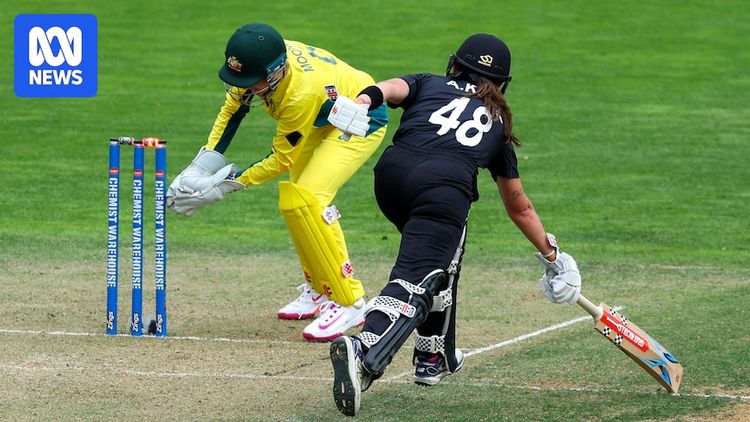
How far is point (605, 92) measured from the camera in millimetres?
Answer: 21359

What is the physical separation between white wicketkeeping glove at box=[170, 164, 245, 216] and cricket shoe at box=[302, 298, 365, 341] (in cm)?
93

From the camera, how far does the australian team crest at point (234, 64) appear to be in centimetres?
796

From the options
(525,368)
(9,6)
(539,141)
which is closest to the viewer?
(525,368)

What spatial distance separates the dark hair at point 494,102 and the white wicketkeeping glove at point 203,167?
2.32m

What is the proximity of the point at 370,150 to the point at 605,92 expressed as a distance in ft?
43.1

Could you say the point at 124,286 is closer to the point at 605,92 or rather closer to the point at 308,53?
the point at 308,53

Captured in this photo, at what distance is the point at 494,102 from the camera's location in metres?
6.77

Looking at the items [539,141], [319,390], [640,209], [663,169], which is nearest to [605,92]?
[539,141]

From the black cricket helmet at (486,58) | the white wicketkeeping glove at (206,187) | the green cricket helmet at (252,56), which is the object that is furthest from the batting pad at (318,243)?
the black cricket helmet at (486,58)

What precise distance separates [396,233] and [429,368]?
5759 millimetres

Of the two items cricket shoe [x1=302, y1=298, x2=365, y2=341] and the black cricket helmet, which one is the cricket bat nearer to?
the black cricket helmet

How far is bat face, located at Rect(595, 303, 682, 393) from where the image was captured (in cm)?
707

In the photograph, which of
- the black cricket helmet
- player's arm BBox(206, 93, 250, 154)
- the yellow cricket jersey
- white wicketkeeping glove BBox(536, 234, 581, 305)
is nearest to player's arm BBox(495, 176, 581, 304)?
white wicketkeeping glove BBox(536, 234, 581, 305)

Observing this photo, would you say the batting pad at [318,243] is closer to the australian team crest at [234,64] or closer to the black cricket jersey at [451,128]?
the australian team crest at [234,64]
